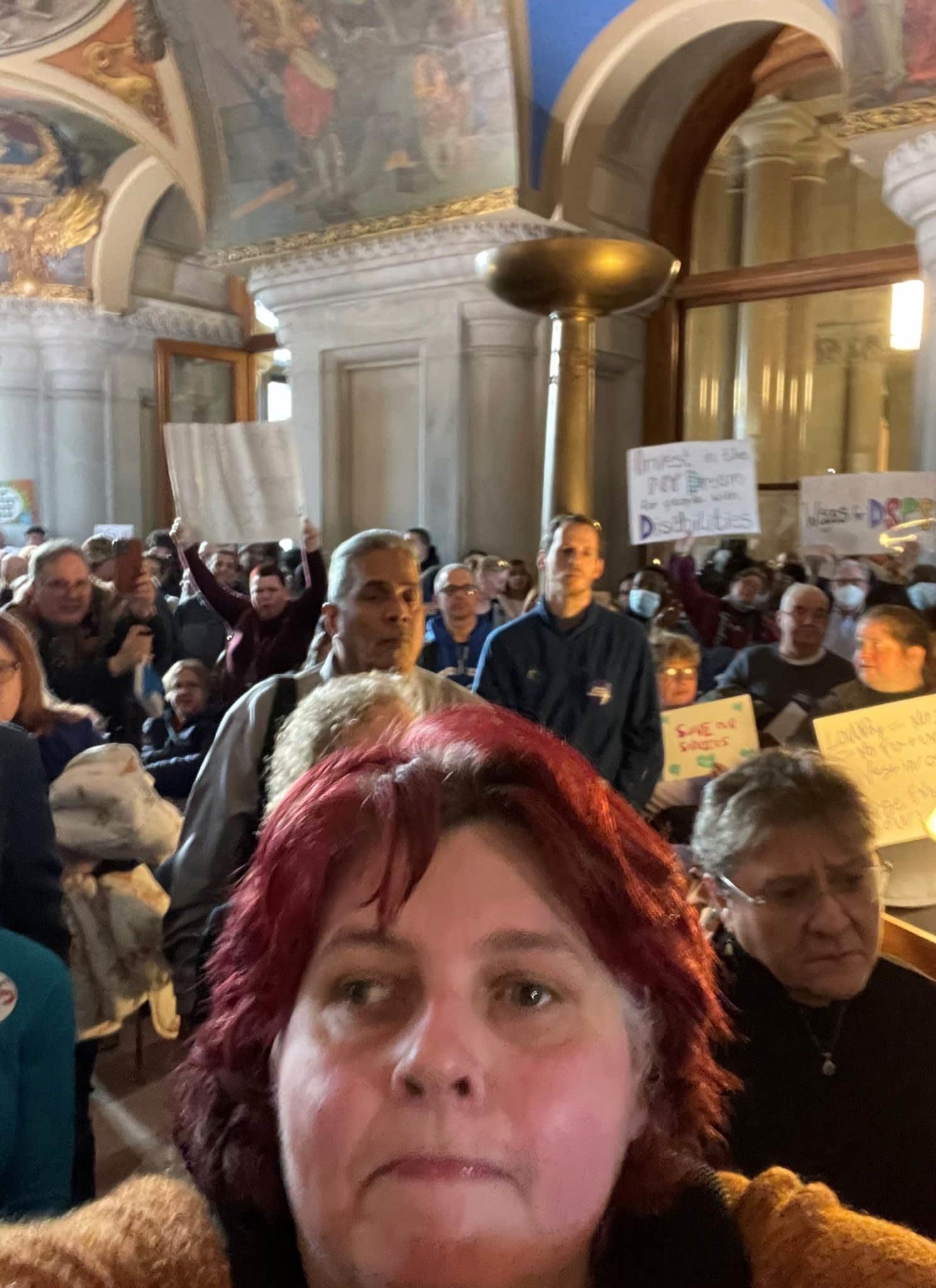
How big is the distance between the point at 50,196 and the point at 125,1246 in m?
14.0

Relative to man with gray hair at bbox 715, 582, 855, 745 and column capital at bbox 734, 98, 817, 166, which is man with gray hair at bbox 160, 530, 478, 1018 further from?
column capital at bbox 734, 98, 817, 166

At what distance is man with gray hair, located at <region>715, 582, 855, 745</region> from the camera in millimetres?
3631

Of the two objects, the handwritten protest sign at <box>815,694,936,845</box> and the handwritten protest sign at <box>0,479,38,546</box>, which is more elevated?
the handwritten protest sign at <box>0,479,38,546</box>

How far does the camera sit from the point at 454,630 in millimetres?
4695

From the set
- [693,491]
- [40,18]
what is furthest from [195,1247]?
[40,18]

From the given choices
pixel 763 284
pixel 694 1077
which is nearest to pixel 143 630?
pixel 694 1077

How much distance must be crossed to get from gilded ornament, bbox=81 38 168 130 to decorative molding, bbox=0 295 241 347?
122 inches

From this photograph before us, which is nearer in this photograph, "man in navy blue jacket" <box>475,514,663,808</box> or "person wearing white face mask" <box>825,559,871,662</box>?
"man in navy blue jacket" <box>475,514,663,808</box>

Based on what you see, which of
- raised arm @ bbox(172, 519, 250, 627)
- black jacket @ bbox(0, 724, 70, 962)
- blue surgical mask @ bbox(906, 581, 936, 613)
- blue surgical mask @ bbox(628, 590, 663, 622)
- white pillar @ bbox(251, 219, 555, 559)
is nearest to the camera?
black jacket @ bbox(0, 724, 70, 962)

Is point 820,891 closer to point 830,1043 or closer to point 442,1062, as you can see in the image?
point 830,1043

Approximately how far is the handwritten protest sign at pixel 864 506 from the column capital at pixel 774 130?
8.25 m

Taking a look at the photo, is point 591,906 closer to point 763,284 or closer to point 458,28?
point 458,28

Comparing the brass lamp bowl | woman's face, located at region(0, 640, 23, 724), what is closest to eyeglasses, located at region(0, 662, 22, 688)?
woman's face, located at region(0, 640, 23, 724)

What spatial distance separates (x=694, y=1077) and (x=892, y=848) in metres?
1.64
